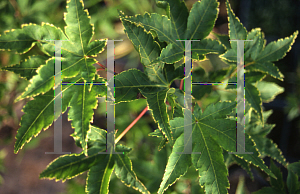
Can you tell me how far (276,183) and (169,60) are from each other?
0.64 meters

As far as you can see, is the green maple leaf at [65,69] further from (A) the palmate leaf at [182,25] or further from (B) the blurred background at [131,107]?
(B) the blurred background at [131,107]

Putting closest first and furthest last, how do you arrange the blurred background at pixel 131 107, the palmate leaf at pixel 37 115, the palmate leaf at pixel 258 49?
the palmate leaf at pixel 37 115, the palmate leaf at pixel 258 49, the blurred background at pixel 131 107

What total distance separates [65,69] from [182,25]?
1.07ft

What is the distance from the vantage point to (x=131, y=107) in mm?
1157

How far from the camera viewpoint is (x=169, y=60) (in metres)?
0.53

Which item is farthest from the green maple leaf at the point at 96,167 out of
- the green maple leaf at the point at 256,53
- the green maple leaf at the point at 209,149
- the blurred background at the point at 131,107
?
the green maple leaf at the point at 256,53

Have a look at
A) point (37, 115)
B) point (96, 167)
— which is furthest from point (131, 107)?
point (37, 115)

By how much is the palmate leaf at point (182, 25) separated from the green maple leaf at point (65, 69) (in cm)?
14

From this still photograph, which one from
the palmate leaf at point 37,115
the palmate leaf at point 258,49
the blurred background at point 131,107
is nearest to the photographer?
the palmate leaf at point 37,115

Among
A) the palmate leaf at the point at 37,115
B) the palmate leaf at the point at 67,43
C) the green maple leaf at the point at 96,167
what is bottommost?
the green maple leaf at the point at 96,167

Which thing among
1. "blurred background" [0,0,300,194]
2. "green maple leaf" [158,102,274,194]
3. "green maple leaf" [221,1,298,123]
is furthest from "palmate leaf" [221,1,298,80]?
"blurred background" [0,0,300,194]

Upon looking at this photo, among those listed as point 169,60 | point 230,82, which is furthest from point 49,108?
point 230,82

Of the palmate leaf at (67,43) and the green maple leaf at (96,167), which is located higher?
the palmate leaf at (67,43)

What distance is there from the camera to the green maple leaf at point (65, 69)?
48 cm
